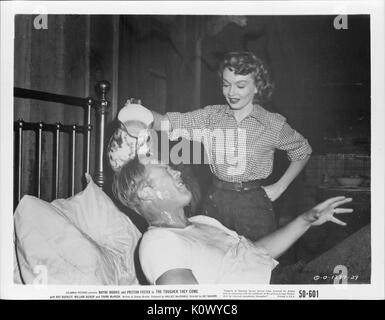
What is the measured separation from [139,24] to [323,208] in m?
1.05

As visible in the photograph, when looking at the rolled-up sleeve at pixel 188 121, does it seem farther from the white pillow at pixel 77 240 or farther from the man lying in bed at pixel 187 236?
the white pillow at pixel 77 240

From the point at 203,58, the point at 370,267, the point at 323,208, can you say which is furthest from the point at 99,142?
the point at 370,267

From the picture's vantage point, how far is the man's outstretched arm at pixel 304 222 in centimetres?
204

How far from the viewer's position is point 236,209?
80.0 inches

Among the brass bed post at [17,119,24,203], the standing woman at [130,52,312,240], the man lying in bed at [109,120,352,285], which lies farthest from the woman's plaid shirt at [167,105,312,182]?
the brass bed post at [17,119,24,203]

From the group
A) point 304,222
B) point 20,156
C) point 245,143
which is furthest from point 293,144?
point 20,156

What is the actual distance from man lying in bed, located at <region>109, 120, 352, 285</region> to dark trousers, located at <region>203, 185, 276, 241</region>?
28 millimetres

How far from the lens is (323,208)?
2.04m

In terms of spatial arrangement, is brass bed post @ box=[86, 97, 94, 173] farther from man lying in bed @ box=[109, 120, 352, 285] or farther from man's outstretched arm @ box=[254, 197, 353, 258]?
man's outstretched arm @ box=[254, 197, 353, 258]

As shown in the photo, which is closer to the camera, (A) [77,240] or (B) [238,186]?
(A) [77,240]

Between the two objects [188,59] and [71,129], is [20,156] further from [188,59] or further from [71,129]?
[188,59]

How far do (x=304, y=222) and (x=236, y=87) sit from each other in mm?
612

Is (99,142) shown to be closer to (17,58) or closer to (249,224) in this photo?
(17,58)

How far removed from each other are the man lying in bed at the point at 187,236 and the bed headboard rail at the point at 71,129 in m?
0.08
